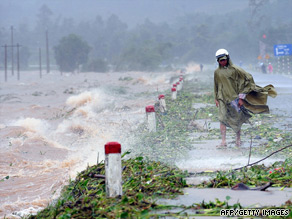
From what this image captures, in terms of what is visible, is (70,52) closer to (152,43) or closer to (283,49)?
(152,43)

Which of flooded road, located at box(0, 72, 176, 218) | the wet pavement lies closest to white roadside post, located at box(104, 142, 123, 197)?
the wet pavement

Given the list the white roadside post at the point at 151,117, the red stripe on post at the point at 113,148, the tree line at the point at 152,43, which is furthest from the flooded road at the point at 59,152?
the tree line at the point at 152,43

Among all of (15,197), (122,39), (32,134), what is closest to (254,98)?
(15,197)

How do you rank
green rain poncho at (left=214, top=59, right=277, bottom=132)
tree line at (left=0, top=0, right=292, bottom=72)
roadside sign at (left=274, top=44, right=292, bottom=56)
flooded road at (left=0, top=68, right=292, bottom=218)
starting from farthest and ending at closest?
tree line at (left=0, top=0, right=292, bottom=72) → roadside sign at (left=274, top=44, right=292, bottom=56) → green rain poncho at (left=214, top=59, right=277, bottom=132) → flooded road at (left=0, top=68, right=292, bottom=218)

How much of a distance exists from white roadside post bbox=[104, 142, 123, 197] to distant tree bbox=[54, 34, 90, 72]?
78.9 meters

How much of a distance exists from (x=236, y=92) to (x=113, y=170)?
4.93m

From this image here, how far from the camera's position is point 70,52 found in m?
84.7

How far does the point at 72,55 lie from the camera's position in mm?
85625

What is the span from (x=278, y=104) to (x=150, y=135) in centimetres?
785

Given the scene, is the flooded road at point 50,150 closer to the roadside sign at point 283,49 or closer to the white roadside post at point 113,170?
the white roadside post at point 113,170

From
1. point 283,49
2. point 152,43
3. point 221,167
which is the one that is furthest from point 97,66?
point 221,167

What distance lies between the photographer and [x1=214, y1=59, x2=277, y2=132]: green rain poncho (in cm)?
977

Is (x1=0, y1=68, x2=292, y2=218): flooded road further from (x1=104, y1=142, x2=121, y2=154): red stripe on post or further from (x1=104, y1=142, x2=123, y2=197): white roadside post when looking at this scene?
(x1=104, y1=142, x2=121, y2=154): red stripe on post

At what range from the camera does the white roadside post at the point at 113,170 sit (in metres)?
5.50
